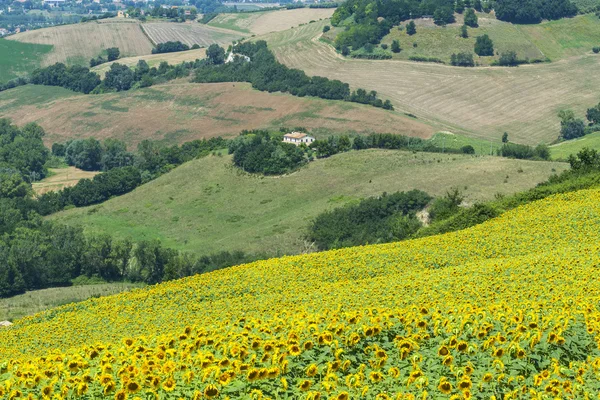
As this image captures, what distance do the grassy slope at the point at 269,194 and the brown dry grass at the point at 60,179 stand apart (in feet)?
84.6

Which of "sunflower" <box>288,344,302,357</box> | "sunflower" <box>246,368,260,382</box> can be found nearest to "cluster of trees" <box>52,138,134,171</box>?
"sunflower" <box>288,344,302,357</box>

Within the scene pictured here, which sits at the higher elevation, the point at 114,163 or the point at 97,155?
the point at 97,155

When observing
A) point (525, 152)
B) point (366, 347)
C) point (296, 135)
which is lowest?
point (296, 135)

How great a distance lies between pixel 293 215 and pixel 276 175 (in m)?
21.4

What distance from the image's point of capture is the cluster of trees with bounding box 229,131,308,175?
5330 inches

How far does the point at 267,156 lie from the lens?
13775cm

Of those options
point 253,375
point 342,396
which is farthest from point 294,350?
point 342,396

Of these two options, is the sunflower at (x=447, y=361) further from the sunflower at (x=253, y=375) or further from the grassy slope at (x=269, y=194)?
the grassy slope at (x=269, y=194)

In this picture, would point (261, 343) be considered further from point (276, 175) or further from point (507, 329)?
point (276, 175)

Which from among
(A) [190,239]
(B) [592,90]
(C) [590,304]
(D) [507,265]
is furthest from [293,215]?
(B) [592,90]

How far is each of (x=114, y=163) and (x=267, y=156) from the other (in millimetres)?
55300

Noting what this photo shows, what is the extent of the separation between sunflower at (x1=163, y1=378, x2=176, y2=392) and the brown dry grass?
143 metres

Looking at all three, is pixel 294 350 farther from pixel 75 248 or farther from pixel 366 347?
pixel 75 248

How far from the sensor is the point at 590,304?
25.7 meters
